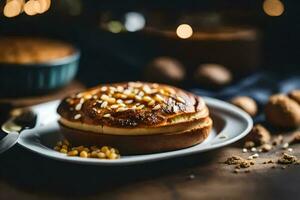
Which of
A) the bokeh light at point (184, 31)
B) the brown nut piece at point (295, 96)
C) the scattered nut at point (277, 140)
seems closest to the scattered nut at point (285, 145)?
the scattered nut at point (277, 140)

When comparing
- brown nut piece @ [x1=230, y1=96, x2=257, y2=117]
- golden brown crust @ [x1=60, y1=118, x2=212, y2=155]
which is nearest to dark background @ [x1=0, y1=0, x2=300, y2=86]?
brown nut piece @ [x1=230, y1=96, x2=257, y2=117]

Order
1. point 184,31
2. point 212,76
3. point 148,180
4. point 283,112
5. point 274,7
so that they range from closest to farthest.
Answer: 1. point 148,180
2. point 283,112
3. point 212,76
4. point 184,31
5. point 274,7

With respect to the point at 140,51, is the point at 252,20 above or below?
above

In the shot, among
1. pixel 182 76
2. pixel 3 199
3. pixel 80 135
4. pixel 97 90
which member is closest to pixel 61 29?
pixel 182 76

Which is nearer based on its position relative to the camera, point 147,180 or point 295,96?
point 147,180

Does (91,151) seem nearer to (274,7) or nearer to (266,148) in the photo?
(266,148)

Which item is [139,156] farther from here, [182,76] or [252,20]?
[252,20]

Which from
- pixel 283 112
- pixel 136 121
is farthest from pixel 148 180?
pixel 283 112
